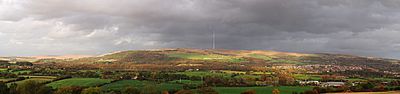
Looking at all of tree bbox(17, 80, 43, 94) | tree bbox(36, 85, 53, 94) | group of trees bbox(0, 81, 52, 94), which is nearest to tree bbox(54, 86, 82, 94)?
tree bbox(36, 85, 53, 94)

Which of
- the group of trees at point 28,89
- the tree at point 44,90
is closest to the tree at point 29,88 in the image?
the group of trees at point 28,89

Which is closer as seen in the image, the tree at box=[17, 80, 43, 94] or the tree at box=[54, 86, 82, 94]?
the tree at box=[17, 80, 43, 94]

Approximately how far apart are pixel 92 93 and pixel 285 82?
258 ft

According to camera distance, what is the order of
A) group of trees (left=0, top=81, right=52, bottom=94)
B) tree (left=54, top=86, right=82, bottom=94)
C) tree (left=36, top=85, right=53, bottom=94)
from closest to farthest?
group of trees (left=0, top=81, right=52, bottom=94)
tree (left=36, top=85, right=53, bottom=94)
tree (left=54, top=86, right=82, bottom=94)

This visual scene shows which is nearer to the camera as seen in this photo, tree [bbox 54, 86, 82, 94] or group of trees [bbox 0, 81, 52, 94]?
group of trees [bbox 0, 81, 52, 94]

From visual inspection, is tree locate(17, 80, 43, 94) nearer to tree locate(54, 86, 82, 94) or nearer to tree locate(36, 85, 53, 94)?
tree locate(36, 85, 53, 94)

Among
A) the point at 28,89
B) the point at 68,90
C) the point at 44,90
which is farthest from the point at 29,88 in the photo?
the point at 68,90

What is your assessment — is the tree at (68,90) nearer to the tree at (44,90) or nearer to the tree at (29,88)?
the tree at (44,90)

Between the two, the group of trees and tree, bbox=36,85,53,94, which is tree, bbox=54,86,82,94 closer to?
tree, bbox=36,85,53,94

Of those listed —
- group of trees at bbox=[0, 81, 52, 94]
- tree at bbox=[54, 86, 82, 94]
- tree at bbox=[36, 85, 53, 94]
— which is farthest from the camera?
tree at bbox=[54, 86, 82, 94]

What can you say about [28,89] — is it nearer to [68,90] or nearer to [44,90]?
[44,90]

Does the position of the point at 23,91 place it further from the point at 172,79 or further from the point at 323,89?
the point at 323,89

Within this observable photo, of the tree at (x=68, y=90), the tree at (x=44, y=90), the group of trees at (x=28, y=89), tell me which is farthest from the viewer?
the tree at (x=68, y=90)

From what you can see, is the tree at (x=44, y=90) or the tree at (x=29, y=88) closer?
the tree at (x=29, y=88)
